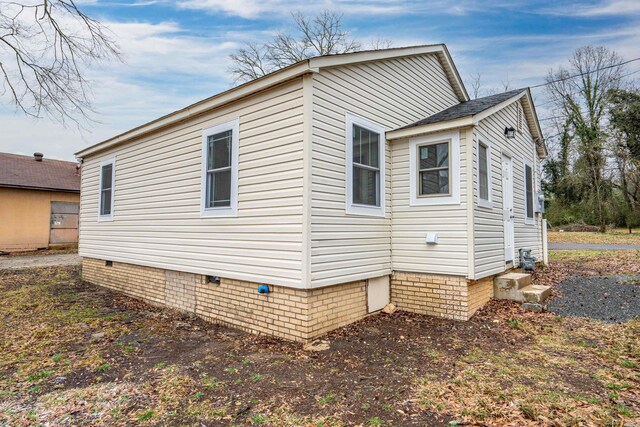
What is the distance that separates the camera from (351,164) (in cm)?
551

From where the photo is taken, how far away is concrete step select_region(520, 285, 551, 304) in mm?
6176

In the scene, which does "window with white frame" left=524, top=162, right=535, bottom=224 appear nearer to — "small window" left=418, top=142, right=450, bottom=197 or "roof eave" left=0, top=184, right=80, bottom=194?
"small window" left=418, top=142, right=450, bottom=197

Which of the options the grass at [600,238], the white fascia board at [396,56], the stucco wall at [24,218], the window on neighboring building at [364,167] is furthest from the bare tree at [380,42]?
the stucco wall at [24,218]

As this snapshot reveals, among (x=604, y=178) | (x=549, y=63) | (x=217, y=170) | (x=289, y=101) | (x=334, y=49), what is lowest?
(x=217, y=170)

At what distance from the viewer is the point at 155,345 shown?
16.4 ft

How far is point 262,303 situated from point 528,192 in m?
7.66

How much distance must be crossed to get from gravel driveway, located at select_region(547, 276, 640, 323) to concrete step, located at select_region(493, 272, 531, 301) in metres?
0.51

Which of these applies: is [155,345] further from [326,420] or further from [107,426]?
[326,420]

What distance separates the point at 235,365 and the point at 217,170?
330 cm

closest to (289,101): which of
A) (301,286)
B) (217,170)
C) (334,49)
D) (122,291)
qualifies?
(217,170)

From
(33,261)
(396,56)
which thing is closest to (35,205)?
(33,261)

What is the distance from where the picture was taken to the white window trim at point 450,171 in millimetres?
5766

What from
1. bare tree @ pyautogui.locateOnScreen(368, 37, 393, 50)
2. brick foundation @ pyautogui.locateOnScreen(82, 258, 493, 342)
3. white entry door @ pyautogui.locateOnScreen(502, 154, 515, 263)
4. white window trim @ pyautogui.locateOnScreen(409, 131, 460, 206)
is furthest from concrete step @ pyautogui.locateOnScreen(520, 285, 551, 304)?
bare tree @ pyautogui.locateOnScreen(368, 37, 393, 50)

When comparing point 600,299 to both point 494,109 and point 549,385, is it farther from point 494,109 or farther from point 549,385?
point 549,385
